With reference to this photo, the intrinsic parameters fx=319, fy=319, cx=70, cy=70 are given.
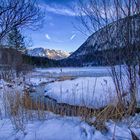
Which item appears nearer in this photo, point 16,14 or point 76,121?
point 76,121

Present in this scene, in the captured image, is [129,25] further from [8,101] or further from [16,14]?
[16,14]

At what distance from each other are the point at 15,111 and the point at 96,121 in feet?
5.14

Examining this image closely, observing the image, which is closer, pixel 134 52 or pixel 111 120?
pixel 111 120

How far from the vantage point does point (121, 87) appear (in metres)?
7.27

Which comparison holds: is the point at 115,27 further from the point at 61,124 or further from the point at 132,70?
the point at 61,124

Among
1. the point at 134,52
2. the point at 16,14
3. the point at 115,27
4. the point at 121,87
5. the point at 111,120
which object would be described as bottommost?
the point at 111,120

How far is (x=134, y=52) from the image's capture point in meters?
7.29

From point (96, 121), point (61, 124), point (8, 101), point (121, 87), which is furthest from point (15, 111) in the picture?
point (121, 87)

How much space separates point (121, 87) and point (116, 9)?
176cm

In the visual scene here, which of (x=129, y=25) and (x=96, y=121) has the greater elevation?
(x=129, y=25)

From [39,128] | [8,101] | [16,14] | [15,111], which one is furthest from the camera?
[16,14]

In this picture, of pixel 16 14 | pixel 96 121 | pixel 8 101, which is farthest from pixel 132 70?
pixel 16 14

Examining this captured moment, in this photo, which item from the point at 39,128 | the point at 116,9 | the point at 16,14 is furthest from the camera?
the point at 16,14

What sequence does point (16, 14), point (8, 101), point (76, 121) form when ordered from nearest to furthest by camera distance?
point (76, 121) < point (8, 101) < point (16, 14)
